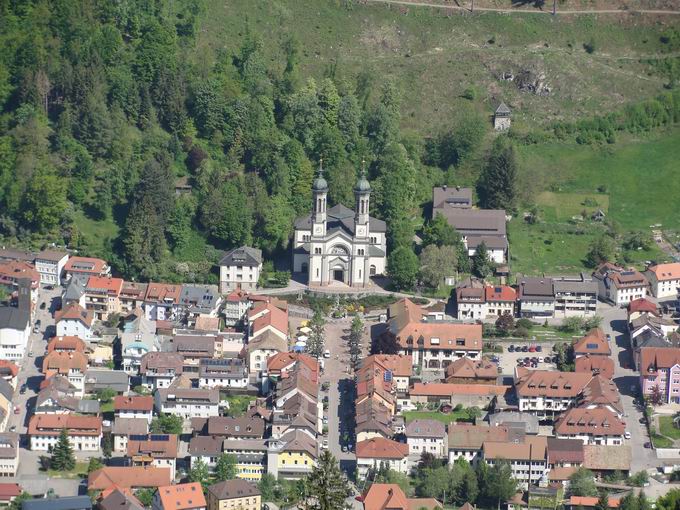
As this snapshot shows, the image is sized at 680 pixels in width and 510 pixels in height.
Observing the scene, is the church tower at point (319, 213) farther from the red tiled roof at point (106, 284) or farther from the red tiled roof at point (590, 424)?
the red tiled roof at point (590, 424)

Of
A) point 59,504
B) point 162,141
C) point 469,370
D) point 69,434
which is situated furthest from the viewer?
point 162,141

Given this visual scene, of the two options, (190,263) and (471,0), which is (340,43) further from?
(190,263)

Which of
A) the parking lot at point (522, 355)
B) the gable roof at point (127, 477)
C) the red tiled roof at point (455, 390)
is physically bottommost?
the gable roof at point (127, 477)

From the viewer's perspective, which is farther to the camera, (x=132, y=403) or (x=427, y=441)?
(x=132, y=403)

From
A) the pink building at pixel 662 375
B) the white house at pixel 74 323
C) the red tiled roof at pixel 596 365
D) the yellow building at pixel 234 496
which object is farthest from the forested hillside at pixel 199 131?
the yellow building at pixel 234 496

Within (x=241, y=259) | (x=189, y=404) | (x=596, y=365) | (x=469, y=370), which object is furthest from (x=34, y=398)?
(x=596, y=365)

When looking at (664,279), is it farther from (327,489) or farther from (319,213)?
(327,489)

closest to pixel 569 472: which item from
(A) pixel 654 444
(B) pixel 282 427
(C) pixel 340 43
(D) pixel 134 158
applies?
(A) pixel 654 444
